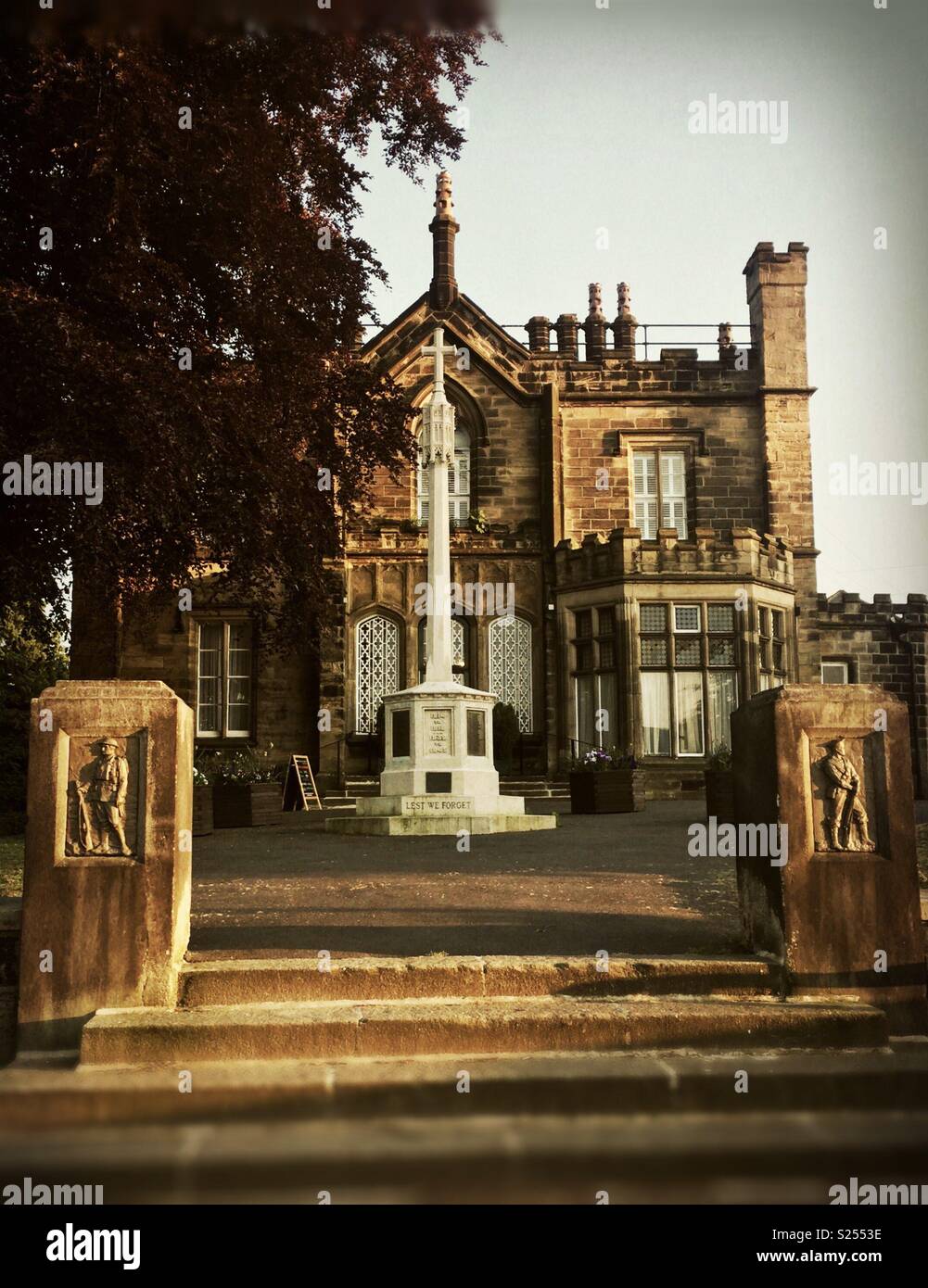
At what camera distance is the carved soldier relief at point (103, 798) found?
532 cm

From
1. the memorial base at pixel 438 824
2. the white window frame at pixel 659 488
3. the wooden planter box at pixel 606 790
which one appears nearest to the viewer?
the memorial base at pixel 438 824

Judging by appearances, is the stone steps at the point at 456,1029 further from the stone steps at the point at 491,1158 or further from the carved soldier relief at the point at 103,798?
the carved soldier relief at the point at 103,798

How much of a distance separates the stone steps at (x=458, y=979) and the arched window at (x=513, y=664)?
19.0 metres

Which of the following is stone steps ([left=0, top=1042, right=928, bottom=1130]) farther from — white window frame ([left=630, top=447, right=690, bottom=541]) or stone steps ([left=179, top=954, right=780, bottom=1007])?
white window frame ([left=630, top=447, right=690, bottom=541])

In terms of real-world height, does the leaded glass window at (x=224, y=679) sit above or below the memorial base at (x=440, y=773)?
above

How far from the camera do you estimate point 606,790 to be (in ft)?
57.7

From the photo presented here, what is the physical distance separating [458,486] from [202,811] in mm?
13857

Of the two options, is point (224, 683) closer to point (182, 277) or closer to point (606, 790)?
point (606, 790)

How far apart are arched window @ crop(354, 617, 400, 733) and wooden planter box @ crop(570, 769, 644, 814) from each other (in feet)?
25.0

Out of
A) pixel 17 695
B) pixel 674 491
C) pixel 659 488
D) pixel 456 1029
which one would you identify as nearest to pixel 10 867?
pixel 456 1029

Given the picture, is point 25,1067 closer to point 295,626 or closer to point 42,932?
point 42,932

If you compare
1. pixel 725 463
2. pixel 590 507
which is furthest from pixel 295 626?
pixel 725 463

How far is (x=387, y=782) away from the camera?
15148 mm

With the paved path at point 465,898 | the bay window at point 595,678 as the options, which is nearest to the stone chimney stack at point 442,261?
the bay window at point 595,678
